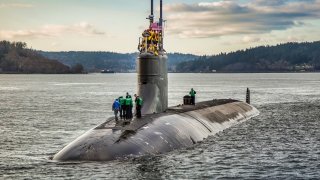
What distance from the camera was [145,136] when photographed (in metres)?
27.4

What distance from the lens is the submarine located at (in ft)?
83.5

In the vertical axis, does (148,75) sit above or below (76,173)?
above

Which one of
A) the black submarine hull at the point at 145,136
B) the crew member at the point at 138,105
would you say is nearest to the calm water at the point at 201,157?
the black submarine hull at the point at 145,136

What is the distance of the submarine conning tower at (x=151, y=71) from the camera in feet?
112

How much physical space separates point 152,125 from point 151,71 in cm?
554

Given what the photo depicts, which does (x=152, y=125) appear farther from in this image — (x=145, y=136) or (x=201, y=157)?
(x=201, y=157)

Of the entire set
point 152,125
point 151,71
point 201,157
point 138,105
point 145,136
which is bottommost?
point 201,157

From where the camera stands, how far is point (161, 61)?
114 feet

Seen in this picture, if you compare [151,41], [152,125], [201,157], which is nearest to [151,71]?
[151,41]

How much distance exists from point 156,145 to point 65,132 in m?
18.2

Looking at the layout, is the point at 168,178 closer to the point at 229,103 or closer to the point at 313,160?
the point at 313,160

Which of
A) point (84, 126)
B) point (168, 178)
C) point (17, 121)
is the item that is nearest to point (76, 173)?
point (168, 178)

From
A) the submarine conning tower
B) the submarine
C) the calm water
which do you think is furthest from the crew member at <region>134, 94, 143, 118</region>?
the calm water

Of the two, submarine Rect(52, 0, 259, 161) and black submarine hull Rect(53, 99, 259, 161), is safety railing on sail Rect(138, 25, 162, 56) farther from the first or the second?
black submarine hull Rect(53, 99, 259, 161)
